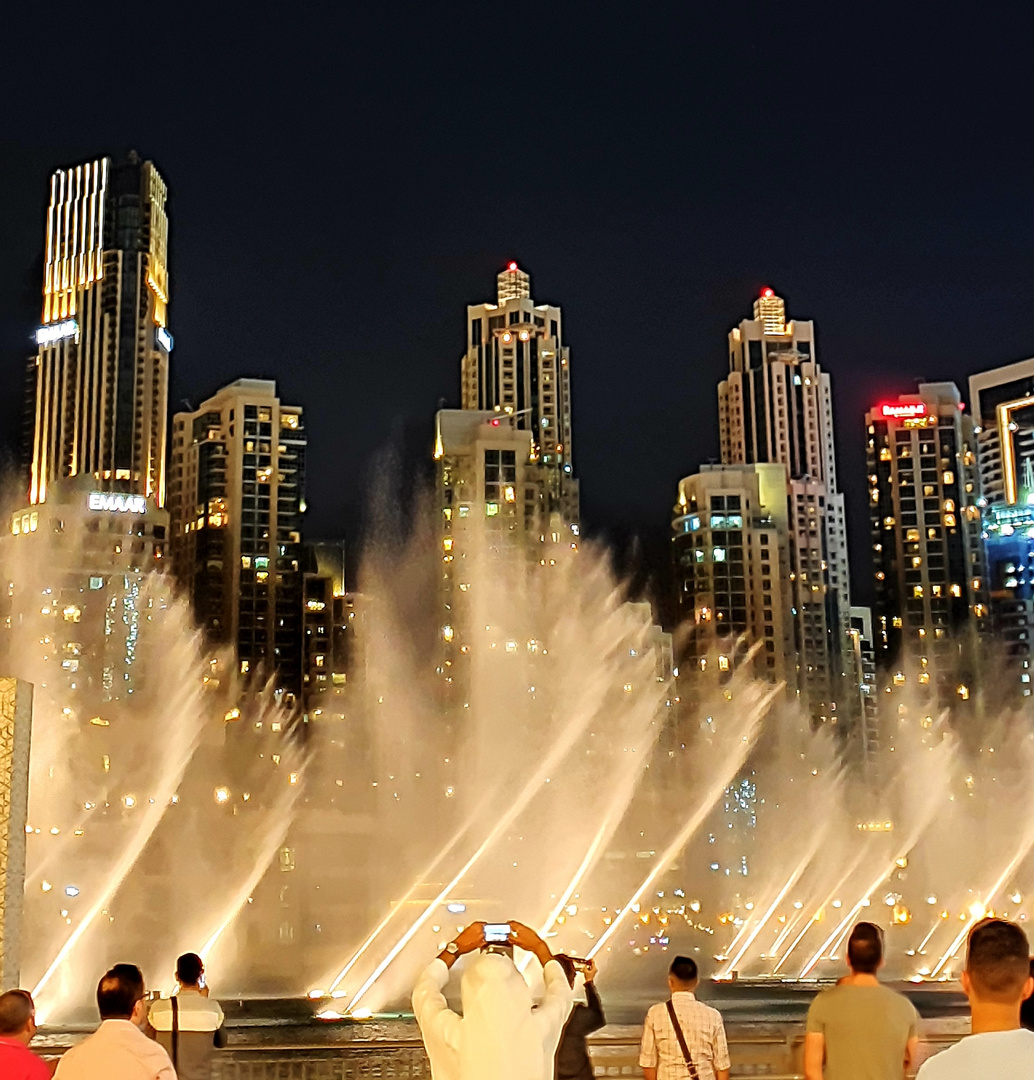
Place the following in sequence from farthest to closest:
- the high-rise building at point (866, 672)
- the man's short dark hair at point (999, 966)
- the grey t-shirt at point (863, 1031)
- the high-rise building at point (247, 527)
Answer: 1. the high-rise building at point (866, 672)
2. the high-rise building at point (247, 527)
3. the grey t-shirt at point (863, 1031)
4. the man's short dark hair at point (999, 966)

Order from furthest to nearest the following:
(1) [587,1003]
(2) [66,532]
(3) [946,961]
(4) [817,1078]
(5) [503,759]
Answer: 1. (2) [66,532]
2. (5) [503,759]
3. (3) [946,961]
4. (1) [587,1003]
5. (4) [817,1078]

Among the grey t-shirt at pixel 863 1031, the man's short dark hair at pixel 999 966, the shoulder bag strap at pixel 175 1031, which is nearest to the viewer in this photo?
the man's short dark hair at pixel 999 966

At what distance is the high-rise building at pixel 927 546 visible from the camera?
103 meters

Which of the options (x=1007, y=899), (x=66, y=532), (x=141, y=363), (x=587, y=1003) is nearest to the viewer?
(x=587, y=1003)

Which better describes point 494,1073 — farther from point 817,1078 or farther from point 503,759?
point 503,759

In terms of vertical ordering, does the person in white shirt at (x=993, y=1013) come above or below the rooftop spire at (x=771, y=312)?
below

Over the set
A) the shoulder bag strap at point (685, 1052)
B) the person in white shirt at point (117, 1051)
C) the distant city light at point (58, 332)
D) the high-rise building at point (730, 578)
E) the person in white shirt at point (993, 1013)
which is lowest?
the shoulder bag strap at point (685, 1052)

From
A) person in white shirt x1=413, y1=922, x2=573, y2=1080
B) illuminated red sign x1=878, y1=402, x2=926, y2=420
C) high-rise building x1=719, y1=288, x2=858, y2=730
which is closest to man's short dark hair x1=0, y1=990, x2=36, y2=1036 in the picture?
person in white shirt x1=413, y1=922, x2=573, y2=1080

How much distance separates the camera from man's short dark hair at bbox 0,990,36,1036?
527 cm

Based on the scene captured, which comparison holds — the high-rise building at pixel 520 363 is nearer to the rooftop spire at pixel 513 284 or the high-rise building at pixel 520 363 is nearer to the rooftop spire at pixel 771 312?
the rooftop spire at pixel 513 284

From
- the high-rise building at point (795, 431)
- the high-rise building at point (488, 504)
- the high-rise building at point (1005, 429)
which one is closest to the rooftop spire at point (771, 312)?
the high-rise building at point (795, 431)

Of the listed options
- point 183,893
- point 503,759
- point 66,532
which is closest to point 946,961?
point 503,759

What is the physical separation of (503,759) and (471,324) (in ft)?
264

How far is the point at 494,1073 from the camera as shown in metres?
4.61
